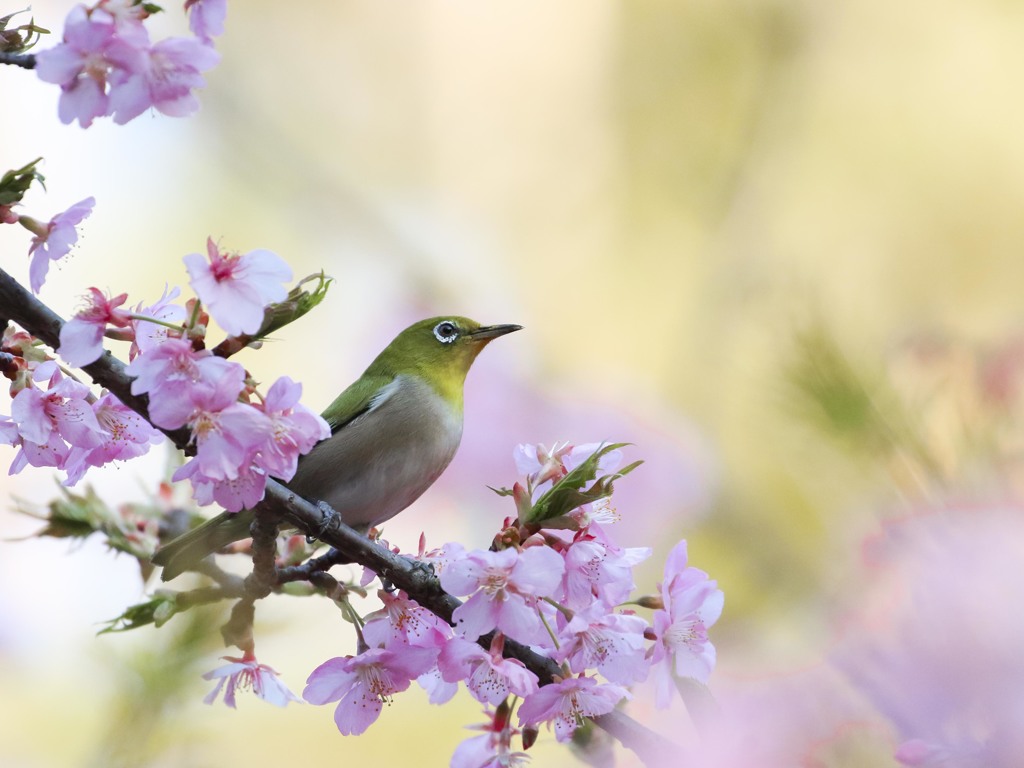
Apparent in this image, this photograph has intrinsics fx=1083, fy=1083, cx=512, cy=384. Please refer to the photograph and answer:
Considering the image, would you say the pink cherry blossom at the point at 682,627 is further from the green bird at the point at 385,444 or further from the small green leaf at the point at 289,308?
the green bird at the point at 385,444

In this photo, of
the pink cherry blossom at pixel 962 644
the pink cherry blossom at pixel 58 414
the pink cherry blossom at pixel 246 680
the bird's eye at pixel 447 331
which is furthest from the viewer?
the bird's eye at pixel 447 331

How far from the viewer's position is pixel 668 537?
4.64 metres

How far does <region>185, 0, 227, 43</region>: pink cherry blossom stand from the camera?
1634 millimetres

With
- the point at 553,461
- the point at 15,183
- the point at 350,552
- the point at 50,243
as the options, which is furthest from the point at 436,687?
the point at 15,183

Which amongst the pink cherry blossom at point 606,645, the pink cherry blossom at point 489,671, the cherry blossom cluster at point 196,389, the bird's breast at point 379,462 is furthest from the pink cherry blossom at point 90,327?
the bird's breast at point 379,462

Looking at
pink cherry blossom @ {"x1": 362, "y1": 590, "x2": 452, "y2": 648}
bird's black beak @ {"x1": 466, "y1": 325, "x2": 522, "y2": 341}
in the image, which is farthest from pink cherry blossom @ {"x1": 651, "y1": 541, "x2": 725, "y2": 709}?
bird's black beak @ {"x1": 466, "y1": 325, "x2": 522, "y2": 341}

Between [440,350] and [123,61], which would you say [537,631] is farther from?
[440,350]

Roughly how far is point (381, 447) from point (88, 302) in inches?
62.1

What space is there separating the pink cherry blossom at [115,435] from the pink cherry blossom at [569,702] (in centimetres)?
85

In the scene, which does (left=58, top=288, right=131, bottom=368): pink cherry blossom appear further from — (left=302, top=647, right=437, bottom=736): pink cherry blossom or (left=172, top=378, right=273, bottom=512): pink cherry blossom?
(left=302, top=647, right=437, bottom=736): pink cherry blossom

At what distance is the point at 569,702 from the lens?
185 centimetres

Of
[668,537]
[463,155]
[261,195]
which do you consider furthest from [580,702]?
[463,155]

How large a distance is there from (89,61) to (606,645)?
1251 mm

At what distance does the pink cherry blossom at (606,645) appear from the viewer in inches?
73.8
